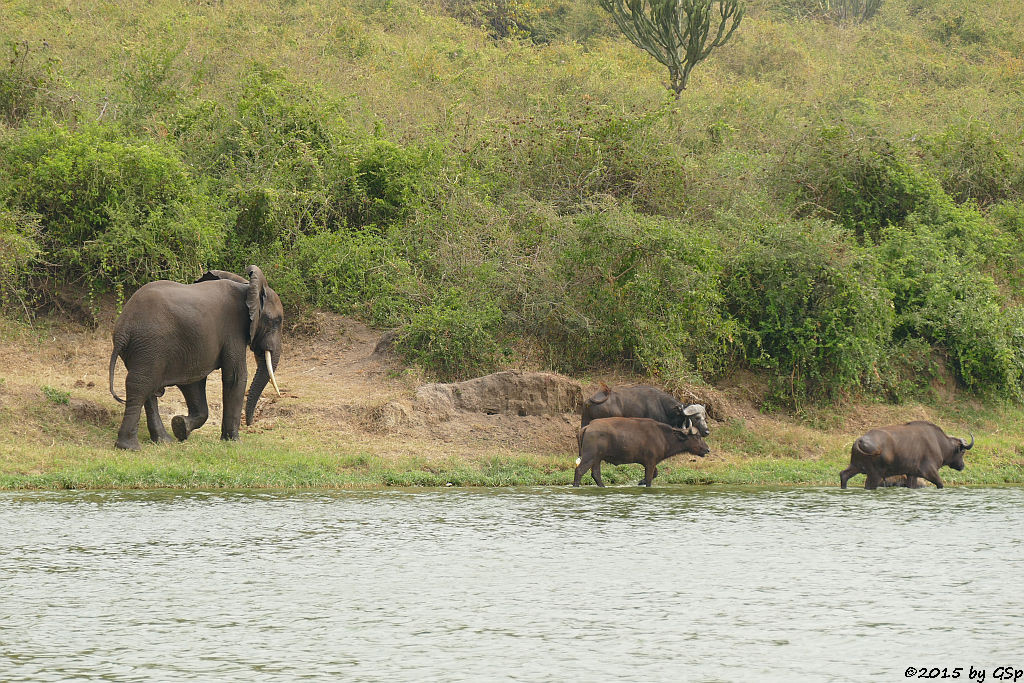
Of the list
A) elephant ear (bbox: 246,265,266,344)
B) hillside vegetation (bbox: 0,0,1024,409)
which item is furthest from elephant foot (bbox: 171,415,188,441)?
hillside vegetation (bbox: 0,0,1024,409)

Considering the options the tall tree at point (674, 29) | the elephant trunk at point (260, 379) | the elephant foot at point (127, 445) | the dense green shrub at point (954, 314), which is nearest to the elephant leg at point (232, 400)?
the elephant trunk at point (260, 379)

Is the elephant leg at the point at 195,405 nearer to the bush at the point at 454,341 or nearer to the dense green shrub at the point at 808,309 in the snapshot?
the bush at the point at 454,341

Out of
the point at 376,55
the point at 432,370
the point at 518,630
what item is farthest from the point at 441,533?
the point at 376,55

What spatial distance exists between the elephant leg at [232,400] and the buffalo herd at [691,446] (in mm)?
4103

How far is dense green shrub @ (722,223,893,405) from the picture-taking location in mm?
18000

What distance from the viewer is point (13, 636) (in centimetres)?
703

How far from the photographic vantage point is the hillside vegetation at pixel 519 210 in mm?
17953

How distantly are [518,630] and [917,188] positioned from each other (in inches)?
655

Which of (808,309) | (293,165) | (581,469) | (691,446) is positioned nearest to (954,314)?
(808,309)

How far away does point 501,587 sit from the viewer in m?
8.58

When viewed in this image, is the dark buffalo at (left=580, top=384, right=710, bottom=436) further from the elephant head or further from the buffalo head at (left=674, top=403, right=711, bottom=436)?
the elephant head

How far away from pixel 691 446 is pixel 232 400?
17.8 ft

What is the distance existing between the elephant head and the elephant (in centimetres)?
1

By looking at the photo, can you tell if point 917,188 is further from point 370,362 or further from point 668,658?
point 668,658
